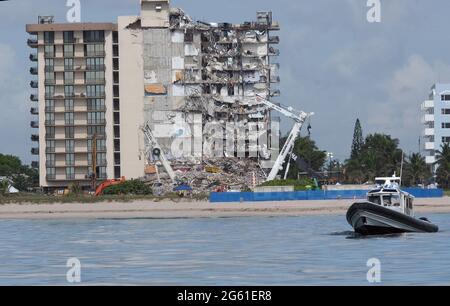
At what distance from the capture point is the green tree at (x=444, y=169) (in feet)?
445

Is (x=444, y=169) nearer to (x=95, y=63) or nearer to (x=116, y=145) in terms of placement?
(x=116, y=145)

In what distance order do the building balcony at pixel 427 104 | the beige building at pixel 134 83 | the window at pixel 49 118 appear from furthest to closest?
the building balcony at pixel 427 104, the window at pixel 49 118, the beige building at pixel 134 83

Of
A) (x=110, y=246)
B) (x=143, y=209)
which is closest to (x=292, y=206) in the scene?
(x=143, y=209)

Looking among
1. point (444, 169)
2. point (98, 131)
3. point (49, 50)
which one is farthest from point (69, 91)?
point (444, 169)

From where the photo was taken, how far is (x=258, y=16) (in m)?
152

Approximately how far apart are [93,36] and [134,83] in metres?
10.5

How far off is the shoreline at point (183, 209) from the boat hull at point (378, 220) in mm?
36428

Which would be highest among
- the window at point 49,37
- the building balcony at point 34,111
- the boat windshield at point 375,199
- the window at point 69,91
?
the window at point 49,37

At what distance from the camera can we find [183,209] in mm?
102062

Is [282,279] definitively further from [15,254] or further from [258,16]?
[258,16]

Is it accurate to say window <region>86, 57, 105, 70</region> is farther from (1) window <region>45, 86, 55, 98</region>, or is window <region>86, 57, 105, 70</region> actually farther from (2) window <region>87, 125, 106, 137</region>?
(2) window <region>87, 125, 106, 137</region>

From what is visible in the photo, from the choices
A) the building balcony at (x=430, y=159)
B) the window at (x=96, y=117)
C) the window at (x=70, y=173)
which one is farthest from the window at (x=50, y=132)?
the building balcony at (x=430, y=159)

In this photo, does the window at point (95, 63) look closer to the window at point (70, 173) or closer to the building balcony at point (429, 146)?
the window at point (70, 173)

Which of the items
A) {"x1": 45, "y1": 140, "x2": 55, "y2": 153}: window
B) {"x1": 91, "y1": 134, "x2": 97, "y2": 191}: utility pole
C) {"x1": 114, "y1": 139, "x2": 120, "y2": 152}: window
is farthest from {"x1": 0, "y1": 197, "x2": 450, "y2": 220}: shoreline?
{"x1": 45, "y1": 140, "x2": 55, "y2": 153}: window
